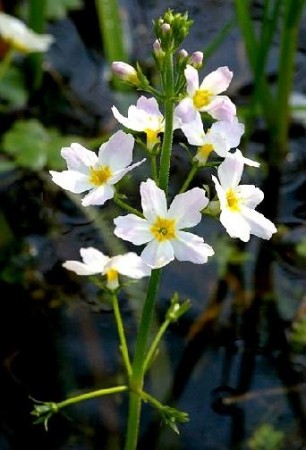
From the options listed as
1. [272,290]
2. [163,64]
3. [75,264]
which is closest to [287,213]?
[272,290]

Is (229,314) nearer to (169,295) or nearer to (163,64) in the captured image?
(169,295)

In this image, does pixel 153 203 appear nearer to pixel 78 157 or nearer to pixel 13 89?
pixel 78 157

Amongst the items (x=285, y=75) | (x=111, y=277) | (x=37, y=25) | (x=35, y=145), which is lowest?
(x=35, y=145)

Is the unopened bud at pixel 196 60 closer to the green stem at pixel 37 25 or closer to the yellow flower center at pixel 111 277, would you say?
the yellow flower center at pixel 111 277

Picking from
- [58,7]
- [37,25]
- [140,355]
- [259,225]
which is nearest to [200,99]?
[259,225]

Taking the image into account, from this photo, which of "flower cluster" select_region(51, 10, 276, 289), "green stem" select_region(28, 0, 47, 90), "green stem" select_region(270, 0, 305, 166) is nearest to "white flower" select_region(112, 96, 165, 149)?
"flower cluster" select_region(51, 10, 276, 289)

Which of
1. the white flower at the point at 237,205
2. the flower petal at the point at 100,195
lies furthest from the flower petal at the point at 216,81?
the flower petal at the point at 100,195
